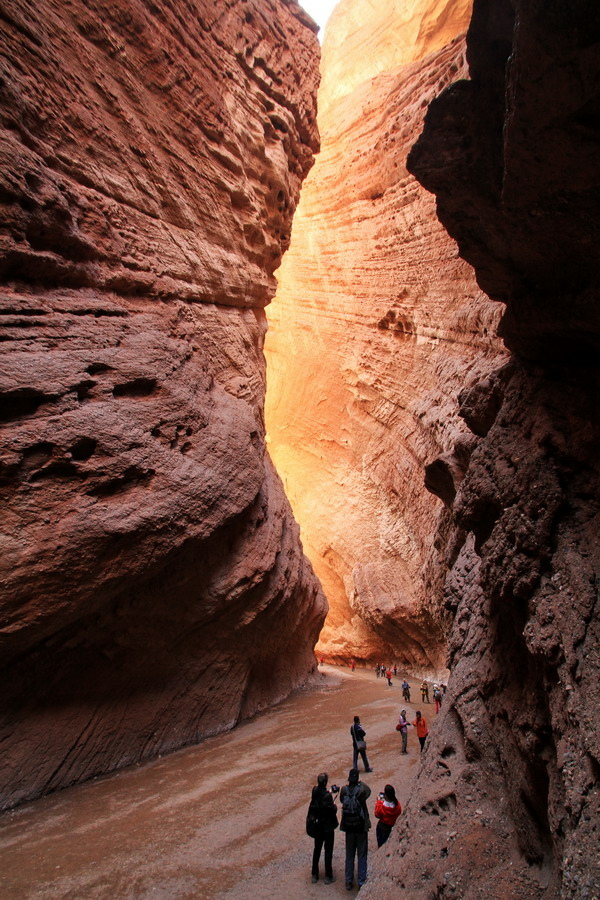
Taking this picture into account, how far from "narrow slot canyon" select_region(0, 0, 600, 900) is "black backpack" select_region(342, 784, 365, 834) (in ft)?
1.02

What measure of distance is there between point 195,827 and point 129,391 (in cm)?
570

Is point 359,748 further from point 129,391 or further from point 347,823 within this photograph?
point 129,391

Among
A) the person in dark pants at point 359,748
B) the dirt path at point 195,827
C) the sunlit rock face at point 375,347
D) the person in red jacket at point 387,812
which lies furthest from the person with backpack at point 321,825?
the sunlit rock face at point 375,347

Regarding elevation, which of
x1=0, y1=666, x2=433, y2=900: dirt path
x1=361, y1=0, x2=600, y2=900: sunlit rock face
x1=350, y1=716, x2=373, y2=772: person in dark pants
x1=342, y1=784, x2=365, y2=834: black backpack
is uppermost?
x1=361, y1=0, x2=600, y2=900: sunlit rock face

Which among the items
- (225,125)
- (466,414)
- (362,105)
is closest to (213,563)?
(466,414)

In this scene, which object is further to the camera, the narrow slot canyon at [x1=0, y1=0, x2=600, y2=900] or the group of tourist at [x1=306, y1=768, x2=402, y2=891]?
the group of tourist at [x1=306, y1=768, x2=402, y2=891]

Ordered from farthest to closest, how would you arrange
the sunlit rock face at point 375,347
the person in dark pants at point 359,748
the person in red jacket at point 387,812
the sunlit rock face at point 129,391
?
the sunlit rock face at point 375,347
the person in dark pants at point 359,748
the sunlit rock face at point 129,391
the person in red jacket at point 387,812

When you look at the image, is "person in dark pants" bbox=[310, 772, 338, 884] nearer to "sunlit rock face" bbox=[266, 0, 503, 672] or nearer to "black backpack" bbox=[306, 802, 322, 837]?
"black backpack" bbox=[306, 802, 322, 837]

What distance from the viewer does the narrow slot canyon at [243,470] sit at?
3.41m

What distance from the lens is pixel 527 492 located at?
4082 mm

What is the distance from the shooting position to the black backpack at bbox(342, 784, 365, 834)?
179 inches

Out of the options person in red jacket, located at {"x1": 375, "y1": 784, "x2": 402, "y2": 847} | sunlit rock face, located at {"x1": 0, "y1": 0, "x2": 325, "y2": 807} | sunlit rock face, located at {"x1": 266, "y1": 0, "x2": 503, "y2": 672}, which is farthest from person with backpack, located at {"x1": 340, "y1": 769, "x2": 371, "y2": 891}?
sunlit rock face, located at {"x1": 266, "y1": 0, "x2": 503, "y2": 672}

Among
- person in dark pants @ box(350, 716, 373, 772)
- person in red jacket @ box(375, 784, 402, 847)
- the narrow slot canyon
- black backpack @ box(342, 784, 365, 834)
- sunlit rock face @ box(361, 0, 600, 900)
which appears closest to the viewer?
sunlit rock face @ box(361, 0, 600, 900)

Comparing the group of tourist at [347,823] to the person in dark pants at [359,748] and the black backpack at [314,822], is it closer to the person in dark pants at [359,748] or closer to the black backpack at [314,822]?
the black backpack at [314,822]
